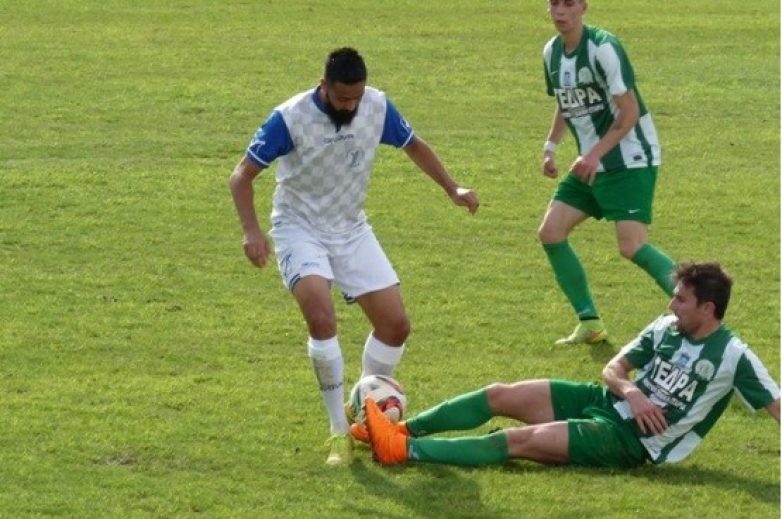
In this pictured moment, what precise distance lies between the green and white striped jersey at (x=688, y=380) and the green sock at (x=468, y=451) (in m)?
0.58

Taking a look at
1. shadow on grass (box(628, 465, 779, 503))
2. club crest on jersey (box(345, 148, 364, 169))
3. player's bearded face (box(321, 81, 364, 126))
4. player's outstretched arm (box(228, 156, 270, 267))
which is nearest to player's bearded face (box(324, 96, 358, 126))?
player's bearded face (box(321, 81, 364, 126))

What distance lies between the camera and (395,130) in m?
9.21

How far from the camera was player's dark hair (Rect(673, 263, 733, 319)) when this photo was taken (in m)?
8.21

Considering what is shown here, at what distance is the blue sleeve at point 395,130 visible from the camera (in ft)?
30.1

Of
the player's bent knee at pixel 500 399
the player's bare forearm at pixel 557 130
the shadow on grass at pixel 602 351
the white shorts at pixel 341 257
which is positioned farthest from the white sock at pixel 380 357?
the player's bare forearm at pixel 557 130

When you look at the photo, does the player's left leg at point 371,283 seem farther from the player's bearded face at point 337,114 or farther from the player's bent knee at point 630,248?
the player's bent knee at point 630,248

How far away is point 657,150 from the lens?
10.9 metres

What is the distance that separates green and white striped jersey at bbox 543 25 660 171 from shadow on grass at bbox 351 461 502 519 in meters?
2.92

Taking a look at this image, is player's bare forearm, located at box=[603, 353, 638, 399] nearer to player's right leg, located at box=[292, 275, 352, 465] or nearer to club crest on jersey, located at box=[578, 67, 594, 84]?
player's right leg, located at box=[292, 275, 352, 465]

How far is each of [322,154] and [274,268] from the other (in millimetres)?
4018

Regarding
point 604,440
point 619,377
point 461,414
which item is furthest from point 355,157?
point 604,440

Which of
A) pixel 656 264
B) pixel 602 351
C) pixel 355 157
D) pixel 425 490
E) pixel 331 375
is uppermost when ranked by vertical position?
pixel 355 157

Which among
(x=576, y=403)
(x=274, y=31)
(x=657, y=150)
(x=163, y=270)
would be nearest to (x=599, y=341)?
(x=657, y=150)

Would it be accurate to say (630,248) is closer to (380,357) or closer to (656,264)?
(656,264)
